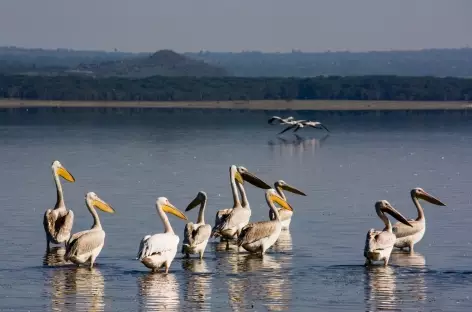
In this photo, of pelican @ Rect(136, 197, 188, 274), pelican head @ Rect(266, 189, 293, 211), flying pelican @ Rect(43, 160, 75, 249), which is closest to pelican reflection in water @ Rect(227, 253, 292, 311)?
pelican @ Rect(136, 197, 188, 274)

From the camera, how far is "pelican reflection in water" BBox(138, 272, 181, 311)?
1218 centimetres

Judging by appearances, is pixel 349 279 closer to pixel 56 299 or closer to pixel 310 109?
pixel 56 299

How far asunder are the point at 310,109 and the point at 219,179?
130ft

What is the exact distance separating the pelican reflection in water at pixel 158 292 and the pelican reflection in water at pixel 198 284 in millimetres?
116

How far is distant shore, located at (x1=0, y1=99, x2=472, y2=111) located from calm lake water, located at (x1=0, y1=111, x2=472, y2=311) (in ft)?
80.3

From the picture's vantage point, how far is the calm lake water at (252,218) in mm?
12656

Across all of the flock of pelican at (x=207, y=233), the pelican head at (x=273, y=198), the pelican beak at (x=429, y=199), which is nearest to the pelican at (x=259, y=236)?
the flock of pelican at (x=207, y=233)

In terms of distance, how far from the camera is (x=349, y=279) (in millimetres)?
13531

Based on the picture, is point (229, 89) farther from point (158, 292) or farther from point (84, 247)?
point (158, 292)

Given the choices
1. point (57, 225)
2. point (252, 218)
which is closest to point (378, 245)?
point (57, 225)

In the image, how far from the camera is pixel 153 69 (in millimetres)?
122375

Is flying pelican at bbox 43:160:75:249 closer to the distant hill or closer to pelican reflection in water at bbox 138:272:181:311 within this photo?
pelican reflection in water at bbox 138:272:181:311

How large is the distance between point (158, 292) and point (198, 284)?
1.76ft

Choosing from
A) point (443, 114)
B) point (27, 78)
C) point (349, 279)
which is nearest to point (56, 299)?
point (349, 279)
